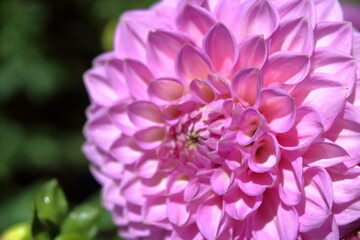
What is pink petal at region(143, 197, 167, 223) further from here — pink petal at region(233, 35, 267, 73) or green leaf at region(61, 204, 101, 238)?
pink petal at region(233, 35, 267, 73)

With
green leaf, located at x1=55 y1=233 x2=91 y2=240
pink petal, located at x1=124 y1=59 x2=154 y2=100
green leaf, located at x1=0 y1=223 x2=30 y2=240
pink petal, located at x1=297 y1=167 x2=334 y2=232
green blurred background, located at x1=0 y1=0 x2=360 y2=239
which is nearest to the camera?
pink petal, located at x1=297 y1=167 x2=334 y2=232

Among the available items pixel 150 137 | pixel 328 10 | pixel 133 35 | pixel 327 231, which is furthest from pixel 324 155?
pixel 133 35

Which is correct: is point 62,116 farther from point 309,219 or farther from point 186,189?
point 309,219

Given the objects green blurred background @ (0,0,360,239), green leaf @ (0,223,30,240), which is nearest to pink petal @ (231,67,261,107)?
green leaf @ (0,223,30,240)

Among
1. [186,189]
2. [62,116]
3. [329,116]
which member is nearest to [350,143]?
[329,116]

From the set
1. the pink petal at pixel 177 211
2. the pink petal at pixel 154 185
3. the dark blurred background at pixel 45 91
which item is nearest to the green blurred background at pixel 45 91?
the dark blurred background at pixel 45 91

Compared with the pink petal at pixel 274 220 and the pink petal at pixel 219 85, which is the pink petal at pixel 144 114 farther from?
the pink petal at pixel 274 220

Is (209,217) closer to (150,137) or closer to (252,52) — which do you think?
(150,137)
